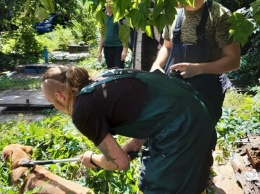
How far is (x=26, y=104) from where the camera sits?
26.5 feet

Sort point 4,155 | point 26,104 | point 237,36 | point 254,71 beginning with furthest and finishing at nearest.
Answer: point 254,71 → point 26,104 → point 4,155 → point 237,36

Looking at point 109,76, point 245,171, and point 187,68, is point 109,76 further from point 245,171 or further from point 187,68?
point 245,171

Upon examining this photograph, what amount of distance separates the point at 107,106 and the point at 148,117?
8.5 inches

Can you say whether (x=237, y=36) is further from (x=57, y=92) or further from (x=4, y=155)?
(x=4, y=155)

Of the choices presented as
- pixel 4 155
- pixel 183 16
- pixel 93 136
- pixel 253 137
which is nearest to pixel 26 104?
pixel 4 155

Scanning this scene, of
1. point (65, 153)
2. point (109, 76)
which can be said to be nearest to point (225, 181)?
point (65, 153)

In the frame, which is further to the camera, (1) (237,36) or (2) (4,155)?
(2) (4,155)

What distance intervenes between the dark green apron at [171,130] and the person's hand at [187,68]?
22.0 inches

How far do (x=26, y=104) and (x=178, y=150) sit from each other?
6482 mm

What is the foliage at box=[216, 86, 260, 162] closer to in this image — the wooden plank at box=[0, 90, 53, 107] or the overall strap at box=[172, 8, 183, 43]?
the overall strap at box=[172, 8, 183, 43]

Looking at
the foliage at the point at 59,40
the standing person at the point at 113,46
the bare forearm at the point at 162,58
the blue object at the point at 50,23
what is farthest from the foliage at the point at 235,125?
the blue object at the point at 50,23

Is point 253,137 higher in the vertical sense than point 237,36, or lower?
lower

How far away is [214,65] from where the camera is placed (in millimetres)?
2699

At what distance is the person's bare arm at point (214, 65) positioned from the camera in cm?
267
